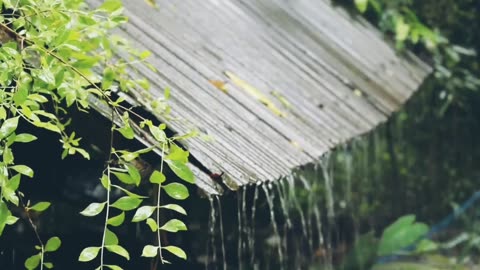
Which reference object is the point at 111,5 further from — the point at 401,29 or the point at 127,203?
the point at 401,29

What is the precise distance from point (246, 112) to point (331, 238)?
14.2ft

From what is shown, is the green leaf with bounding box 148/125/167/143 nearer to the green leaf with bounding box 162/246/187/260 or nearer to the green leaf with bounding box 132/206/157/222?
the green leaf with bounding box 132/206/157/222

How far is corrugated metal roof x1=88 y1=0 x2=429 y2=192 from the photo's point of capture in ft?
11.4

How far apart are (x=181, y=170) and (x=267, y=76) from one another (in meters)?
1.93

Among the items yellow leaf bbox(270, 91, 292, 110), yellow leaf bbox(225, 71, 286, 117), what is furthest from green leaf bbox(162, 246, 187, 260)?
yellow leaf bbox(270, 91, 292, 110)

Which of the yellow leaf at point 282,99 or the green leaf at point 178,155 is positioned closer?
the green leaf at point 178,155

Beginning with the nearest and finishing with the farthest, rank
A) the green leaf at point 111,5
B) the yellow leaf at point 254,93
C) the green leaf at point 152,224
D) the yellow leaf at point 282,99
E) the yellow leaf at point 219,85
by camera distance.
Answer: the green leaf at point 152,224, the green leaf at point 111,5, the yellow leaf at point 219,85, the yellow leaf at point 254,93, the yellow leaf at point 282,99

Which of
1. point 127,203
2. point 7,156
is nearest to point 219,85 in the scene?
point 127,203

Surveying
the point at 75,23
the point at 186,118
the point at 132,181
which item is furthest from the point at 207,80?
the point at 132,181

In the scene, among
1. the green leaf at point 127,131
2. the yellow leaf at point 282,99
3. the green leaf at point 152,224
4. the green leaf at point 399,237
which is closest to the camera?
the green leaf at point 152,224

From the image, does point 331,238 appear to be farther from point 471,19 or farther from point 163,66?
point 163,66

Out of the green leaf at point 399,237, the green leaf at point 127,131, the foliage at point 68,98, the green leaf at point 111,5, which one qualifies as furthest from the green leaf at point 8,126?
the green leaf at point 399,237

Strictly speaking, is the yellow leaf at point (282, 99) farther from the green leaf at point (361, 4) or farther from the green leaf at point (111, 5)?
the green leaf at point (361, 4)

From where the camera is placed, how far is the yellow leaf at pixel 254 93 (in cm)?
418
